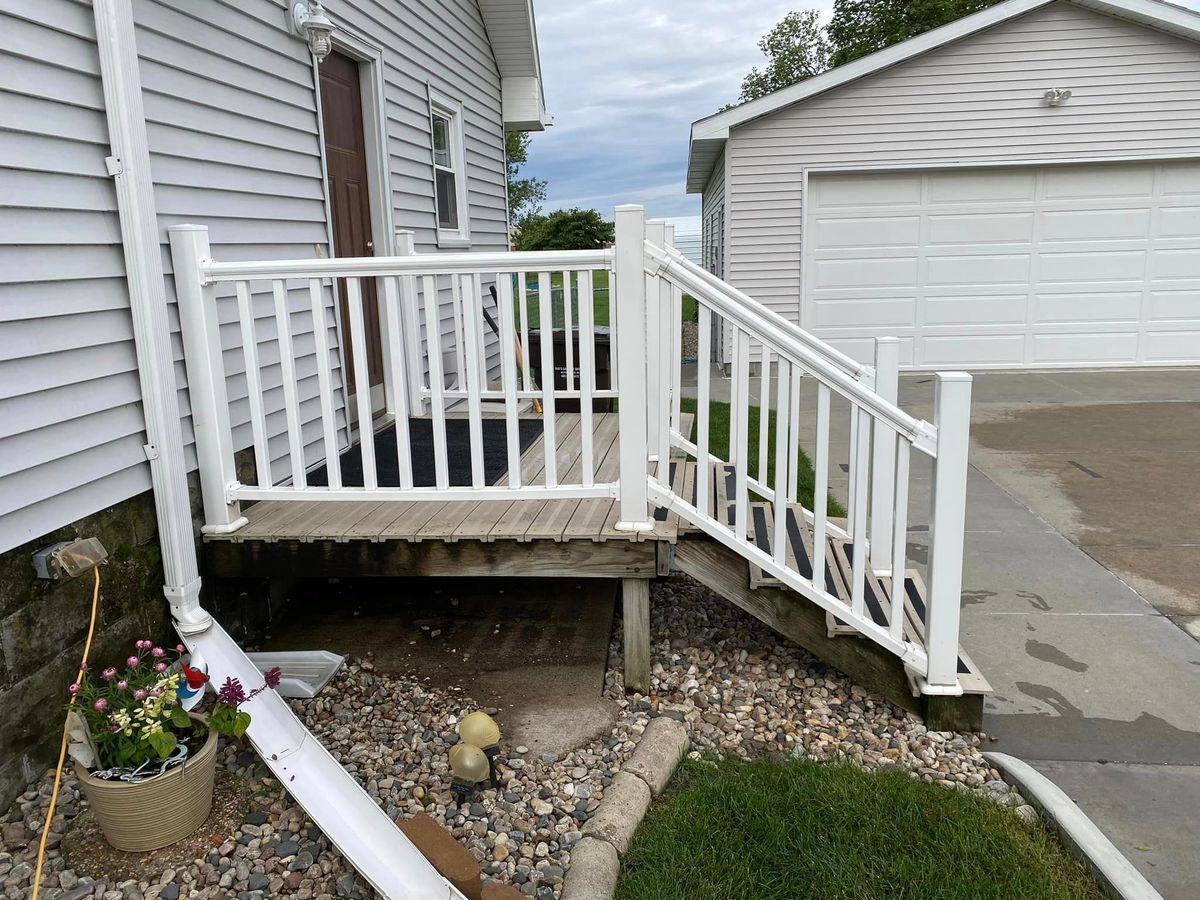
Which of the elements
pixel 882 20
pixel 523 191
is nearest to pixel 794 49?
pixel 882 20

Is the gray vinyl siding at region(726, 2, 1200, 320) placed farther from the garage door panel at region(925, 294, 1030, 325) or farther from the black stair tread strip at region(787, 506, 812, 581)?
the black stair tread strip at region(787, 506, 812, 581)

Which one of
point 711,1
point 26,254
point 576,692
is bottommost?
point 576,692

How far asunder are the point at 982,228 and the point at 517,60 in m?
5.53

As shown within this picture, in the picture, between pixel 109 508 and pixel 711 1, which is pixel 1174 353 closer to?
pixel 109 508

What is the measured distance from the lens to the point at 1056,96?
9766mm

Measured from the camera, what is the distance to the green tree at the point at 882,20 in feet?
70.6

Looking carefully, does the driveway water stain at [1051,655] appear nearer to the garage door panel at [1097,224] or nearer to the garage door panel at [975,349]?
the garage door panel at [975,349]

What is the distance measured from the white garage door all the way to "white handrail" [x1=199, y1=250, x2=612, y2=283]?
8045 millimetres

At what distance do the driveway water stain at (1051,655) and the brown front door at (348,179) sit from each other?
345 cm

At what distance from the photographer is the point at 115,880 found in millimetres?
2211

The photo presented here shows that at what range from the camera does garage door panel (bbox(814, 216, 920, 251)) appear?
34.3 ft

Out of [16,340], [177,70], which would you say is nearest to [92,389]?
[16,340]

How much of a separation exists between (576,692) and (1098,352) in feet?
→ 31.9

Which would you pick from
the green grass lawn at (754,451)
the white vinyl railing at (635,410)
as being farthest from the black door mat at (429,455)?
the green grass lawn at (754,451)
